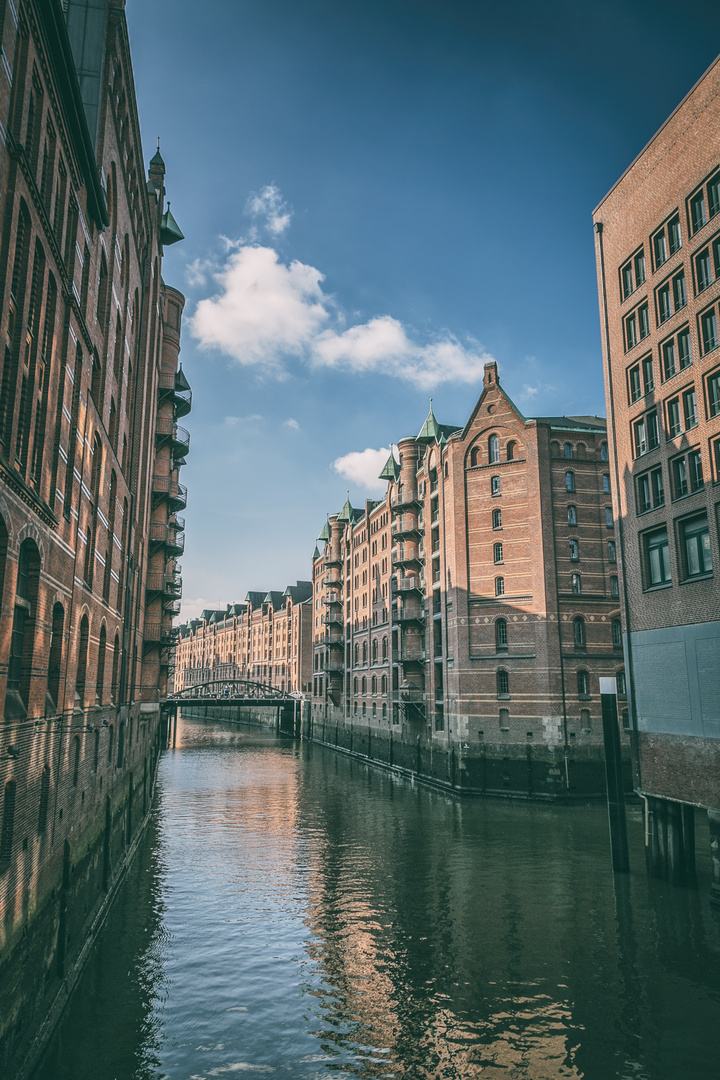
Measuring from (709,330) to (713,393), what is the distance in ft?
6.07

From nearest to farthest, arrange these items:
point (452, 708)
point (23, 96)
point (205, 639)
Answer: point (23, 96)
point (452, 708)
point (205, 639)

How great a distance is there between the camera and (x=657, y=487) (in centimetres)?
2291

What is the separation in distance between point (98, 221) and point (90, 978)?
16800 millimetres

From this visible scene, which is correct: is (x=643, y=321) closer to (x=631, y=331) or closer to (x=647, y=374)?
(x=631, y=331)

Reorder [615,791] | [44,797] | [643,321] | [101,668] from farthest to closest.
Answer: [643,321]
[615,791]
[101,668]
[44,797]

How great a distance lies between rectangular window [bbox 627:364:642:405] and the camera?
24.5 m

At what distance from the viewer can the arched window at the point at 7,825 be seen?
33.8 feet

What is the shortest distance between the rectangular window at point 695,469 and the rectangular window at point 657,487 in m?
1.58

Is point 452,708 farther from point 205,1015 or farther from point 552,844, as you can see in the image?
point 205,1015

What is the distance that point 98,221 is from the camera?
18.0 meters

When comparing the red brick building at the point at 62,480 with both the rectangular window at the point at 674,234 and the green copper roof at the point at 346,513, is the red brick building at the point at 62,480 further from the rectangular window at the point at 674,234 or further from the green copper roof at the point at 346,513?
the green copper roof at the point at 346,513

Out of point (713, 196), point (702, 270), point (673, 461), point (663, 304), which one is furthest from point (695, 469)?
point (713, 196)

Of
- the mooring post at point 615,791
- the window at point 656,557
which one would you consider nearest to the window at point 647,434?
the window at point 656,557

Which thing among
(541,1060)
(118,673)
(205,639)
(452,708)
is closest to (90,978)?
(541,1060)
